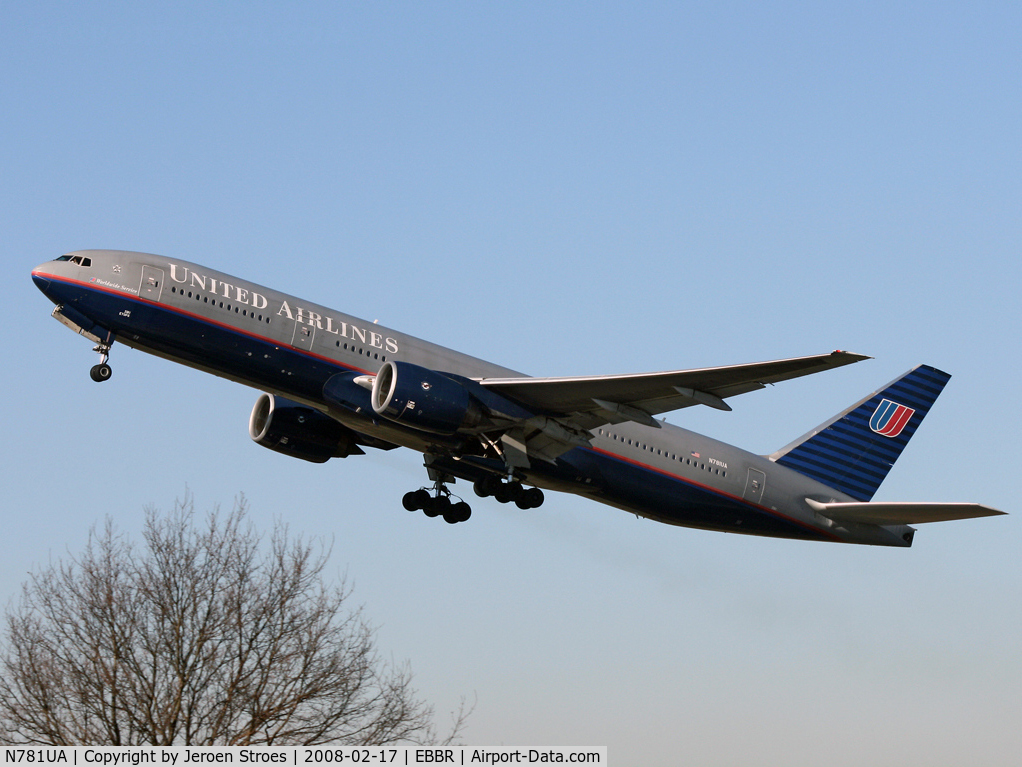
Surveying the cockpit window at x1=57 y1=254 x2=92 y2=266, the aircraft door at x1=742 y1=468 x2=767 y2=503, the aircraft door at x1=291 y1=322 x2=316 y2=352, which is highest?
the cockpit window at x1=57 y1=254 x2=92 y2=266

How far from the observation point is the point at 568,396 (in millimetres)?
32969

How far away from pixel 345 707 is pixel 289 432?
34.1 ft

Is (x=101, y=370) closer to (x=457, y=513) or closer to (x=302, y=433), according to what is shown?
(x=302, y=433)

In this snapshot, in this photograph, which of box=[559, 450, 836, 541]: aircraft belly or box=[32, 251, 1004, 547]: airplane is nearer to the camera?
box=[32, 251, 1004, 547]: airplane

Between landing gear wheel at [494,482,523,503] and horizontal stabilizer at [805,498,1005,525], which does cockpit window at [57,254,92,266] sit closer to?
landing gear wheel at [494,482,523,503]

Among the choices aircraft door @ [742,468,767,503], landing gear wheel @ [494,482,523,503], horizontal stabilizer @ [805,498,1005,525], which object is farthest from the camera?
aircraft door @ [742,468,767,503]

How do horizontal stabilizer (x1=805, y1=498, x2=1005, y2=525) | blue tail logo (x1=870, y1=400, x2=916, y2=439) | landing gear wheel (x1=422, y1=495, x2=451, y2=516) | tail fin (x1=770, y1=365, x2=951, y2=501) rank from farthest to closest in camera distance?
blue tail logo (x1=870, y1=400, x2=916, y2=439) < tail fin (x1=770, y1=365, x2=951, y2=501) < landing gear wheel (x1=422, y1=495, x2=451, y2=516) < horizontal stabilizer (x1=805, y1=498, x2=1005, y2=525)

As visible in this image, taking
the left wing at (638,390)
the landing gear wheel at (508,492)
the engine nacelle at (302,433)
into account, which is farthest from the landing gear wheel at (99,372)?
the landing gear wheel at (508,492)

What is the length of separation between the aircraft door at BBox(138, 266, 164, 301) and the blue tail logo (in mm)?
22425

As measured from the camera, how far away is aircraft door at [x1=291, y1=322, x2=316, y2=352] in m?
32.3

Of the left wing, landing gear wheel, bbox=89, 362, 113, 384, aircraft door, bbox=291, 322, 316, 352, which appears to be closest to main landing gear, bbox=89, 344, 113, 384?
landing gear wheel, bbox=89, 362, 113, 384

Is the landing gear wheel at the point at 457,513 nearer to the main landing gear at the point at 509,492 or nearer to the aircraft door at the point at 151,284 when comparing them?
the main landing gear at the point at 509,492

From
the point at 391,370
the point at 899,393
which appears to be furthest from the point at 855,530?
the point at 391,370

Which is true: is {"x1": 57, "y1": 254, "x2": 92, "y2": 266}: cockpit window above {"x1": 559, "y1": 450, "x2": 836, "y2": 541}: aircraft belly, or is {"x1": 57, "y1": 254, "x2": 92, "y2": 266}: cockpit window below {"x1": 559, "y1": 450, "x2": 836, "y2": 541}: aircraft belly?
above
